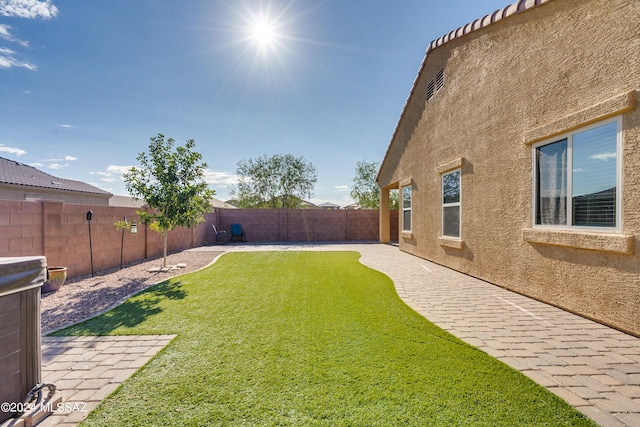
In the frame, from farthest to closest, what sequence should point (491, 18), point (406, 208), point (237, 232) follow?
point (237, 232)
point (406, 208)
point (491, 18)

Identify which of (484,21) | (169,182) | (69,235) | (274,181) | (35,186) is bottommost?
(69,235)

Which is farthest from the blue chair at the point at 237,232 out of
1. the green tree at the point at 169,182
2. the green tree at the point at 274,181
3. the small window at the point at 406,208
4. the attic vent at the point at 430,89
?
the attic vent at the point at 430,89

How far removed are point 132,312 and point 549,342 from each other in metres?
5.72

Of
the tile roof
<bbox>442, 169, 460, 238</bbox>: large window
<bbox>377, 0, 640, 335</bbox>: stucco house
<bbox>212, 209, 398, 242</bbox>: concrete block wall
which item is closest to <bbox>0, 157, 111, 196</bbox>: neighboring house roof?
<bbox>212, 209, 398, 242</bbox>: concrete block wall

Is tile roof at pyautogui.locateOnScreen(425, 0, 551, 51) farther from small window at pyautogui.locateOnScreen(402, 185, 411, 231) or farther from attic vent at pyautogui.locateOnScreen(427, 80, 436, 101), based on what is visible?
small window at pyautogui.locateOnScreen(402, 185, 411, 231)

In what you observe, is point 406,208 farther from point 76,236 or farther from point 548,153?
point 76,236

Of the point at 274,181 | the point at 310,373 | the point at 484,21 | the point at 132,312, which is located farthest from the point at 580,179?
the point at 274,181

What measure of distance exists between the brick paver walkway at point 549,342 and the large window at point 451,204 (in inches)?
79.9

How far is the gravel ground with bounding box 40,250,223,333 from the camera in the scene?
3.98 meters

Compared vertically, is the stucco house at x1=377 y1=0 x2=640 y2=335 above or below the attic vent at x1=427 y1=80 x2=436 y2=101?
below

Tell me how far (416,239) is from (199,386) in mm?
8635

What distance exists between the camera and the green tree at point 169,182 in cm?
723

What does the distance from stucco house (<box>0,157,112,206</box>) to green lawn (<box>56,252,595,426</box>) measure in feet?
54.1

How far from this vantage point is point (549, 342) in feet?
9.98
